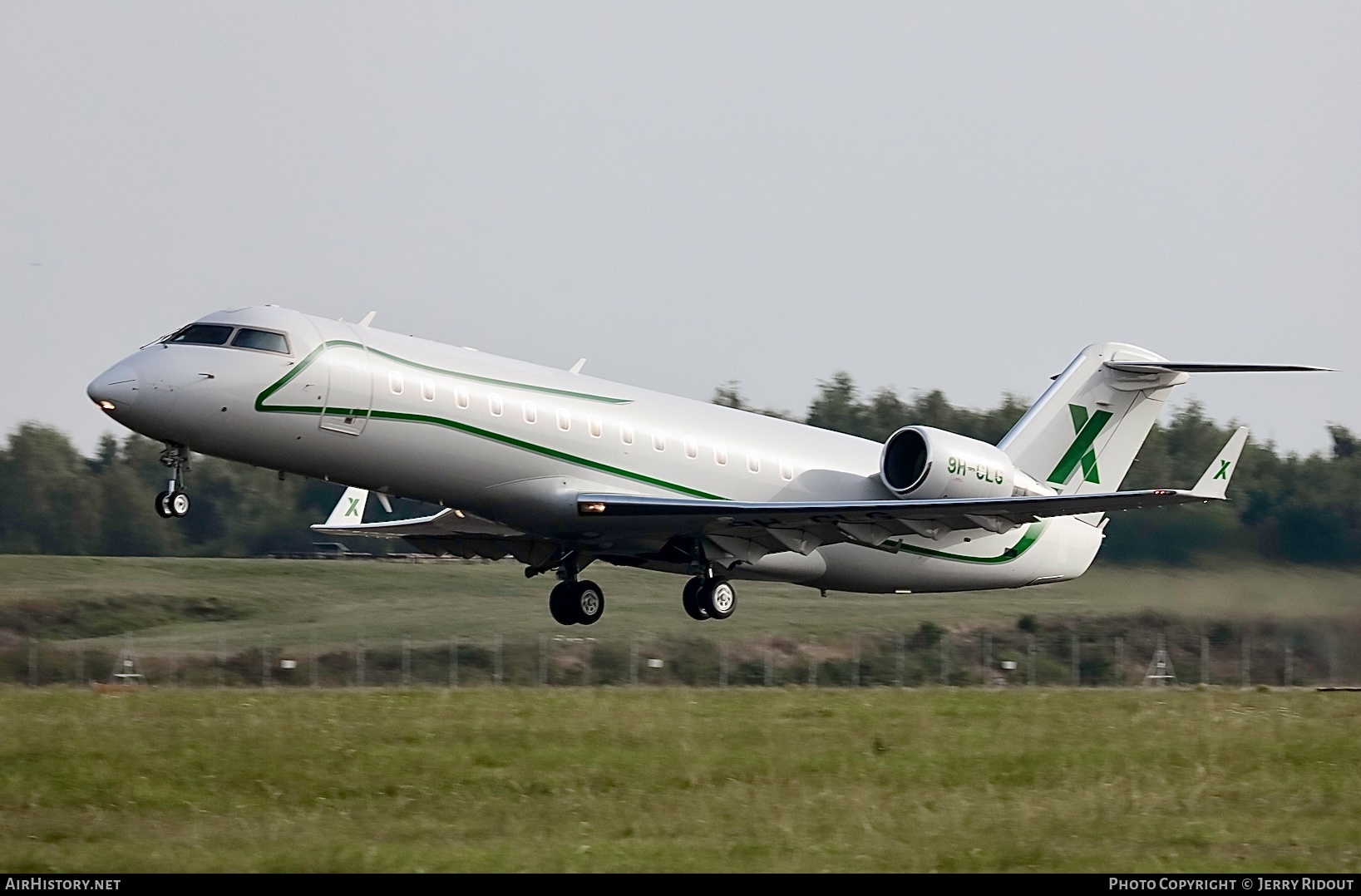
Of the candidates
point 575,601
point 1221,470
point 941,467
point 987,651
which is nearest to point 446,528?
point 575,601

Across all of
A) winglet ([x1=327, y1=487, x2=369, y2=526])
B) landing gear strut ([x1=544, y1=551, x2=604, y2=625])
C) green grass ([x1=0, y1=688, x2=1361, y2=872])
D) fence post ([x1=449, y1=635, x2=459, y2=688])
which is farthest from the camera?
winglet ([x1=327, y1=487, x2=369, y2=526])

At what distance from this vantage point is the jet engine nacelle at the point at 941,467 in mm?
24438

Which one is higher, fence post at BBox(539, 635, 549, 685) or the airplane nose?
the airplane nose

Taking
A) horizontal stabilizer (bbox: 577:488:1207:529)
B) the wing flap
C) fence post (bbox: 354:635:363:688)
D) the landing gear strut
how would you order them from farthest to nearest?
1. fence post (bbox: 354:635:363:688)
2. the landing gear strut
3. the wing flap
4. horizontal stabilizer (bbox: 577:488:1207:529)

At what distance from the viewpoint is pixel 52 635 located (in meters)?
27.8

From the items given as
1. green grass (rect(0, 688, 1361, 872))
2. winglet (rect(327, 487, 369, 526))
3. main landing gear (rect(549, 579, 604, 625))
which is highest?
winglet (rect(327, 487, 369, 526))

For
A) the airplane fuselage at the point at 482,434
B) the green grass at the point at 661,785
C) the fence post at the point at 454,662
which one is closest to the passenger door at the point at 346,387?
the airplane fuselage at the point at 482,434

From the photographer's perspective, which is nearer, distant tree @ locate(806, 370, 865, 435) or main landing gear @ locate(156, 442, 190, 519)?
main landing gear @ locate(156, 442, 190, 519)

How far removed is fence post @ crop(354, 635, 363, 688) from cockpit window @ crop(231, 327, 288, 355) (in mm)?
7459

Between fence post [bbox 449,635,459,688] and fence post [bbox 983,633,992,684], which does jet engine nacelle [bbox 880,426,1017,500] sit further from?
fence post [bbox 449,635,459,688]

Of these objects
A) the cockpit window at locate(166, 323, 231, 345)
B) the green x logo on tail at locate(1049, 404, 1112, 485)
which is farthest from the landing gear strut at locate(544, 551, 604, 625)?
the green x logo on tail at locate(1049, 404, 1112, 485)

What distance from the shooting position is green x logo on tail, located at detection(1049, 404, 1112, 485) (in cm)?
2794

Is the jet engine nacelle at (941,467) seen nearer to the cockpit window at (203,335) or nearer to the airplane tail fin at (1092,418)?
the airplane tail fin at (1092,418)
